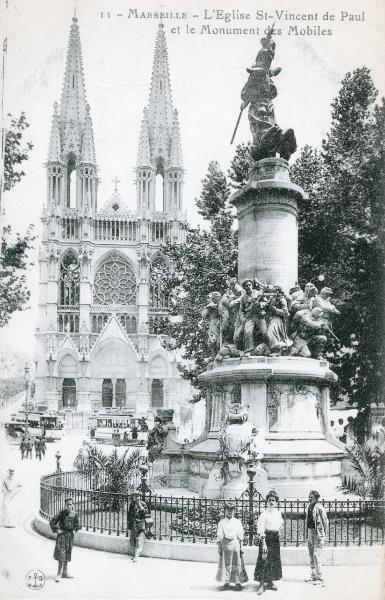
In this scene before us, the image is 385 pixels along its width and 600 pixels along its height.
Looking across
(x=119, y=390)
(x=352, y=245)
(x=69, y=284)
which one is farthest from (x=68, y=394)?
(x=352, y=245)

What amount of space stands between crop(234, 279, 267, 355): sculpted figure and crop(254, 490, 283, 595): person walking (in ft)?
16.8

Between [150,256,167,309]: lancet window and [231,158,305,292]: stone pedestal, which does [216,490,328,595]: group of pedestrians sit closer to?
[231,158,305,292]: stone pedestal

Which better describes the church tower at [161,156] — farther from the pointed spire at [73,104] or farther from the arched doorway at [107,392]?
the arched doorway at [107,392]

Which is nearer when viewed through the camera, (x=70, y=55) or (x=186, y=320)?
(x=186, y=320)

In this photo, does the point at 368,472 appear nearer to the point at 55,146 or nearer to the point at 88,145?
the point at 88,145

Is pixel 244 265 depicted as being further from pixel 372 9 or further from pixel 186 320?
pixel 186 320

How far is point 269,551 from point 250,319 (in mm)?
5868

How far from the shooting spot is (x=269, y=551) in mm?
9641

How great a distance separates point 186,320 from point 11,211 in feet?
38.6

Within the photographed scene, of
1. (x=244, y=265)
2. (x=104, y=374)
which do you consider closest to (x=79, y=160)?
(x=104, y=374)

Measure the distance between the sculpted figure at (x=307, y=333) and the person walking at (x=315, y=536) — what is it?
4858 millimetres

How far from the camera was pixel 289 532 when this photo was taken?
11562 millimetres

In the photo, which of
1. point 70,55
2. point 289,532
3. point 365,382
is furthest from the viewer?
point 70,55

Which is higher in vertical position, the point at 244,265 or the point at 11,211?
the point at 11,211
